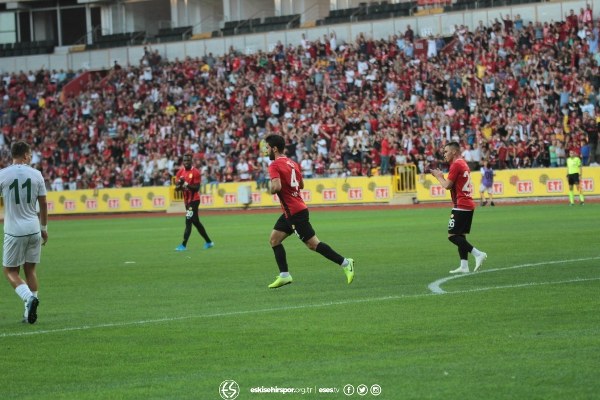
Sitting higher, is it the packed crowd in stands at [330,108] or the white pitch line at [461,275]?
the packed crowd in stands at [330,108]

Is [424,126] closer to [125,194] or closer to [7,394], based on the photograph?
[125,194]

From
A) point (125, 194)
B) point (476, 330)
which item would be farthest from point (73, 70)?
point (476, 330)

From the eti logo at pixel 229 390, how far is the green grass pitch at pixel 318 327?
77mm

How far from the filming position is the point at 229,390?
8367 millimetres

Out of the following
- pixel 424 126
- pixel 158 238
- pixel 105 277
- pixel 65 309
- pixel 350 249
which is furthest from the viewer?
pixel 424 126

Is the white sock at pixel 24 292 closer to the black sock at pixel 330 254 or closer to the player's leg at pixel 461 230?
the black sock at pixel 330 254

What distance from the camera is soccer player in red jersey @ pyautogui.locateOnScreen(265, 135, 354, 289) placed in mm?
15812

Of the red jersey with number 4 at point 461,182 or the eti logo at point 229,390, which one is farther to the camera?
the red jersey with number 4 at point 461,182

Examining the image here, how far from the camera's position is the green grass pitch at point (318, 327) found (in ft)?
28.2

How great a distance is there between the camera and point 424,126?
4716cm

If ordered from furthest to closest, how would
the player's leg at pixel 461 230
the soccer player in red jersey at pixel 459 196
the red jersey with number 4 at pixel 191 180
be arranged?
the red jersey with number 4 at pixel 191 180 → the soccer player in red jersey at pixel 459 196 → the player's leg at pixel 461 230

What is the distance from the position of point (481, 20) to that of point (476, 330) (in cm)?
4340

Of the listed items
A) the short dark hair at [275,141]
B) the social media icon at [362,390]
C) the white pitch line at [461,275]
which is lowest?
the white pitch line at [461,275]

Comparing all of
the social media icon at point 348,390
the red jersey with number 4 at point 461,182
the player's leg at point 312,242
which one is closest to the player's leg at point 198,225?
the red jersey with number 4 at point 461,182
